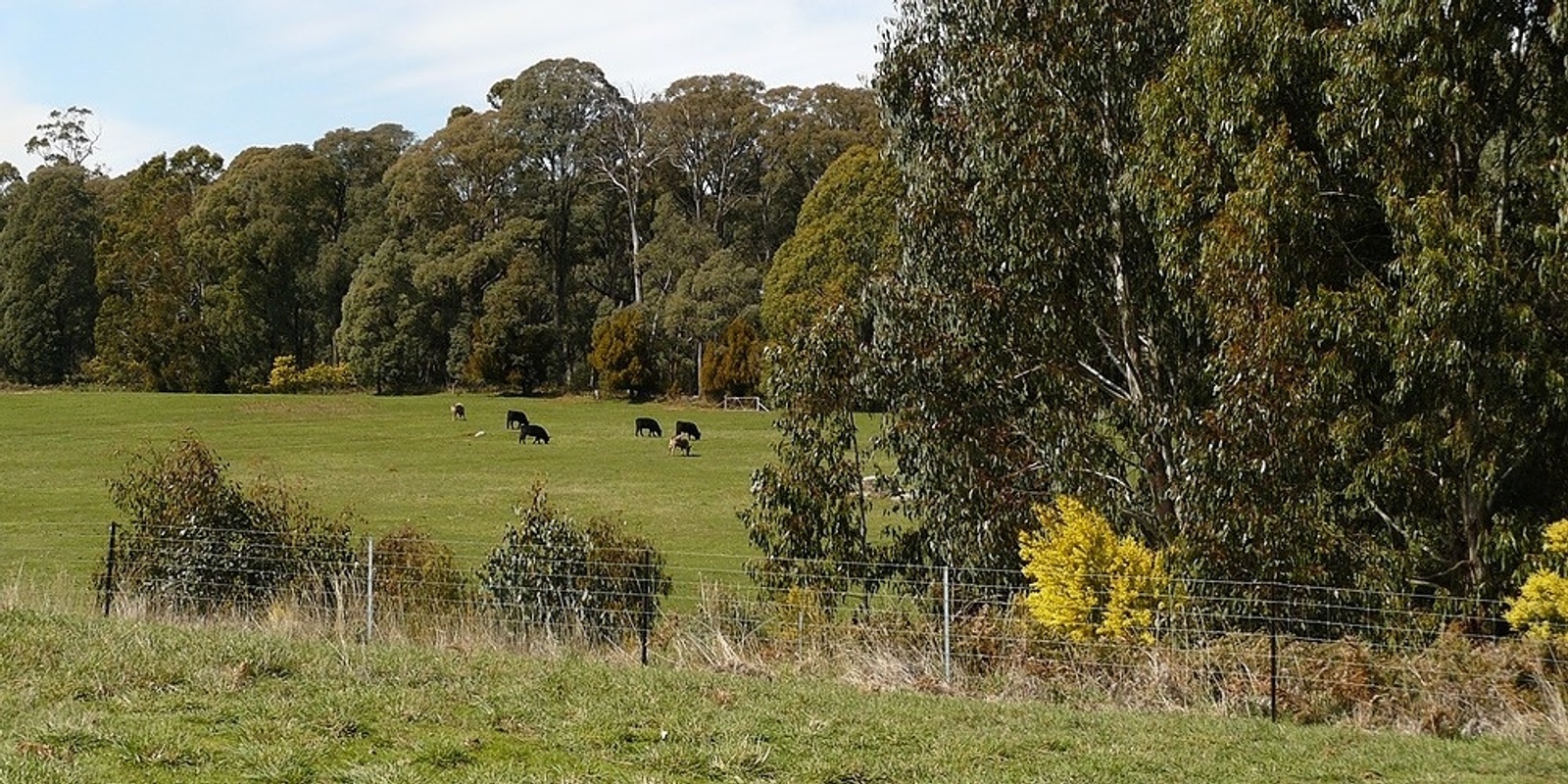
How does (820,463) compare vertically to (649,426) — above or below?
above

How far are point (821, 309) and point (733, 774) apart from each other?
10177mm

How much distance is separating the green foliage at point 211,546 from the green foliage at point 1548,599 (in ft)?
34.7

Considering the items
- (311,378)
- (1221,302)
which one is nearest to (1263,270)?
(1221,302)

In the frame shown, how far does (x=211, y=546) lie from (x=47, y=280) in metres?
64.9

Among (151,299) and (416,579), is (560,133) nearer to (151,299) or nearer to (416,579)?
(151,299)

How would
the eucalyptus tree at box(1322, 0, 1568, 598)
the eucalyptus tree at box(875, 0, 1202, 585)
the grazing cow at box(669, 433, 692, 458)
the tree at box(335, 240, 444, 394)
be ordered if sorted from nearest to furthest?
1. the eucalyptus tree at box(1322, 0, 1568, 598)
2. the eucalyptus tree at box(875, 0, 1202, 585)
3. the grazing cow at box(669, 433, 692, 458)
4. the tree at box(335, 240, 444, 394)

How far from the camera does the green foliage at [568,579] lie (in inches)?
531

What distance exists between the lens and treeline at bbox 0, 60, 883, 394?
2544 inches

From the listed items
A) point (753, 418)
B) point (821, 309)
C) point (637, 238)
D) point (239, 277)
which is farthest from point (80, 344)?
point (821, 309)

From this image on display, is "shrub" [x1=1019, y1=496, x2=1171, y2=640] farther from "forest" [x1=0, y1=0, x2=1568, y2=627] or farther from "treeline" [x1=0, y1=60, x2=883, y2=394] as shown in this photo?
"treeline" [x1=0, y1=60, x2=883, y2=394]

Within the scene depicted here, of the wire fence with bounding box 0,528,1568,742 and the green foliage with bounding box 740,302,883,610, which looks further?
the green foliage with bounding box 740,302,883,610

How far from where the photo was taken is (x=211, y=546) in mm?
14656

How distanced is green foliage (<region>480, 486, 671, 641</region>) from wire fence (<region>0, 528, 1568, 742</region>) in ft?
0.07

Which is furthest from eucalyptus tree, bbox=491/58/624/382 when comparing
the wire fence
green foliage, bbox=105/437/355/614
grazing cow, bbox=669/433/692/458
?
the wire fence
